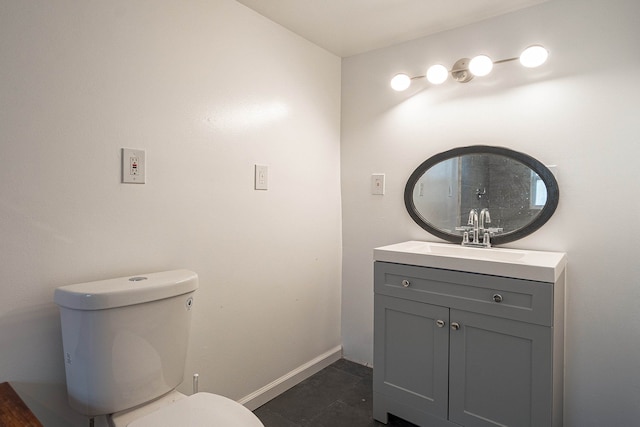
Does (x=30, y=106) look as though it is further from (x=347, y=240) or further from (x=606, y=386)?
(x=606, y=386)

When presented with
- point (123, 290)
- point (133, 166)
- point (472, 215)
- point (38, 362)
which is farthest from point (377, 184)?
point (38, 362)

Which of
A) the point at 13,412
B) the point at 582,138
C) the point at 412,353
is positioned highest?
the point at 582,138

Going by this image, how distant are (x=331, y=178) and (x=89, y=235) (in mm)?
1437

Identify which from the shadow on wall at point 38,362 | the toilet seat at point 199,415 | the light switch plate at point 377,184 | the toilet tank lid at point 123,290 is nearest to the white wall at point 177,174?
the shadow on wall at point 38,362

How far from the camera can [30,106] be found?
43.7 inches

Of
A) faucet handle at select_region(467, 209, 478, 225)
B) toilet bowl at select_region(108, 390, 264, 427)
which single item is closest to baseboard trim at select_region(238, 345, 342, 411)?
toilet bowl at select_region(108, 390, 264, 427)

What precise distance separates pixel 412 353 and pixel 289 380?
0.77 m

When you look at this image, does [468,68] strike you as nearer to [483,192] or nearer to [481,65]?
[481,65]

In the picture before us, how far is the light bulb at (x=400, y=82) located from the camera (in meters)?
2.03

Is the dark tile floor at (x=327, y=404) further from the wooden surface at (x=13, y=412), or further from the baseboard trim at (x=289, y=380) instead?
the wooden surface at (x=13, y=412)

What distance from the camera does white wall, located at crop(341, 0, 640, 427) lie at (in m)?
1.55

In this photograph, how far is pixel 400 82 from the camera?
204 centimetres

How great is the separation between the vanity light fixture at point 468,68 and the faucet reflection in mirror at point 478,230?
71 cm

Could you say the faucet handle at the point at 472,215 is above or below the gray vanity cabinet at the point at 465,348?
above
